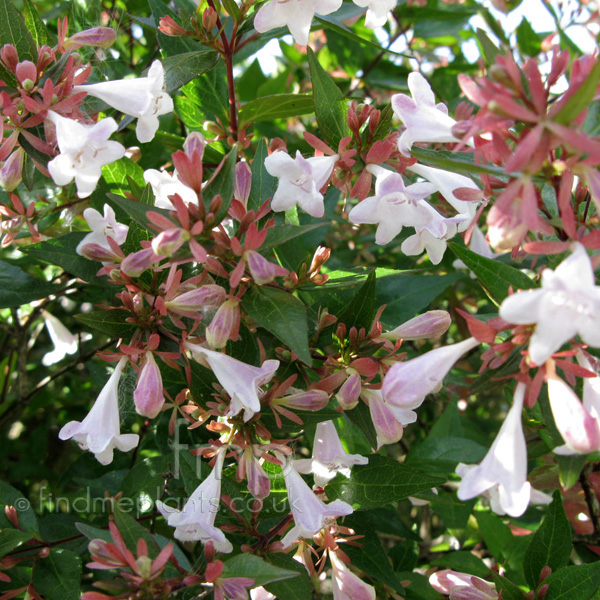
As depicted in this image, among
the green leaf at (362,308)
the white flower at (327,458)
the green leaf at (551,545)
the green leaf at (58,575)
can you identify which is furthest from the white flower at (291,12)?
the green leaf at (58,575)

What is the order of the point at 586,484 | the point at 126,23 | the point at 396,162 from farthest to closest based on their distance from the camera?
the point at 126,23 → the point at 586,484 → the point at 396,162

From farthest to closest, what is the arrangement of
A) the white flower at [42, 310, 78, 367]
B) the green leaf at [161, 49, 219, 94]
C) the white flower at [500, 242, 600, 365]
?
the white flower at [42, 310, 78, 367] < the green leaf at [161, 49, 219, 94] < the white flower at [500, 242, 600, 365]

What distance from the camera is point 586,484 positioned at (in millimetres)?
1953

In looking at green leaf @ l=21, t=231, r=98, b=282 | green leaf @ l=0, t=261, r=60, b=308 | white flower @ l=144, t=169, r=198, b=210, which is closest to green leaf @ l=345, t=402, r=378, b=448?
white flower @ l=144, t=169, r=198, b=210

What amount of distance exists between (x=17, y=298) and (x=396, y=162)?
1334 millimetres

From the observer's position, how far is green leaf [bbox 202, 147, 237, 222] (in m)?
1.23

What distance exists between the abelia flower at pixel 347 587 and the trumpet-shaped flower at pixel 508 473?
564 mm

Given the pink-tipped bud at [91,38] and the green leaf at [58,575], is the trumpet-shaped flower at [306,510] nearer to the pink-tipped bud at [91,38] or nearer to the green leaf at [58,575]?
the green leaf at [58,575]

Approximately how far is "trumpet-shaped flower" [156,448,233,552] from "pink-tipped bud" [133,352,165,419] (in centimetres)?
22

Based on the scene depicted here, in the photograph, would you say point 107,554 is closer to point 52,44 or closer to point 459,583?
point 459,583

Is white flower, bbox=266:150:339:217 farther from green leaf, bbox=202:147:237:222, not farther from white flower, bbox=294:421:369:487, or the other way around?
white flower, bbox=294:421:369:487

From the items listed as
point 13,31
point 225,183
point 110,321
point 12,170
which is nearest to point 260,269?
point 225,183

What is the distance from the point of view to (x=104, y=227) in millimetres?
1633

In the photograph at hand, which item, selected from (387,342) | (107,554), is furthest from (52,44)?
(107,554)
